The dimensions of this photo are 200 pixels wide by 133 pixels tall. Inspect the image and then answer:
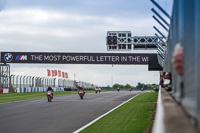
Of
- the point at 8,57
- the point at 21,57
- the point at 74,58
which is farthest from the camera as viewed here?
the point at 74,58

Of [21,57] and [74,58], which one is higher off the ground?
[21,57]

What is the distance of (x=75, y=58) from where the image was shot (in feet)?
176

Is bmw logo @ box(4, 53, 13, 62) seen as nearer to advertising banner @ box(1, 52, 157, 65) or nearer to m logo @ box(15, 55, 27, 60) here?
advertising banner @ box(1, 52, 157, 65)

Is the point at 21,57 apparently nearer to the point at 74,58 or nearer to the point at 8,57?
the point at 8,57

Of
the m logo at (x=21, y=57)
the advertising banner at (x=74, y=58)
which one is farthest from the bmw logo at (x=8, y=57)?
the m logo at (x=21, y=57)

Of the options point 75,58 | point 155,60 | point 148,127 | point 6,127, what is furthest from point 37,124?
point 75,58

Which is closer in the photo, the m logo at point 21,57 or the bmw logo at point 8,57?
the bmw logo at point 8,57

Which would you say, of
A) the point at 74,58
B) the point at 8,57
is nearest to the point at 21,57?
the point at 8,57

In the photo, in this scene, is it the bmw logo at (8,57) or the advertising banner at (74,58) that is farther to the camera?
the advertising banner at (74,58)

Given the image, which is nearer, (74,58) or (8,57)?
(8,57)

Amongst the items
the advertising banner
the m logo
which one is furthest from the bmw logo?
the m logo

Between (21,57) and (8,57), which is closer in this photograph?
(8,57)

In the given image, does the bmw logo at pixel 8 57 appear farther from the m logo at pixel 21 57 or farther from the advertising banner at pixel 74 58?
the m logo at pixel 21 57

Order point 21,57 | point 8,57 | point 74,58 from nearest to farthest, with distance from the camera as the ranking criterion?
point 8,57 → point 21,57 → point 74,58
